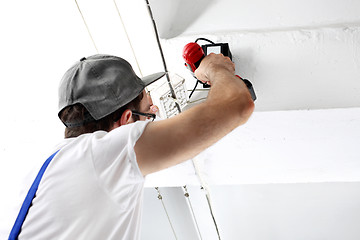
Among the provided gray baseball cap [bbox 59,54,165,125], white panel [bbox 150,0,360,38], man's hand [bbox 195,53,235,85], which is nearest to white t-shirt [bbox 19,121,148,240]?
gray baseball cap [bbox 59,54,165,125]

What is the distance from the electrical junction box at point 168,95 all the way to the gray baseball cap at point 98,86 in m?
0.16

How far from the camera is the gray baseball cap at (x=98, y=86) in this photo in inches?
36.4

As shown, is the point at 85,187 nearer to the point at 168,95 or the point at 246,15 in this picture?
the point at 168,95

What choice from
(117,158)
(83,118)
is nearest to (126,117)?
(83,118)

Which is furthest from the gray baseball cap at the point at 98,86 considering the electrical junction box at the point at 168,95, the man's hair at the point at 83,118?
the electrical junction box at the point at 168,95

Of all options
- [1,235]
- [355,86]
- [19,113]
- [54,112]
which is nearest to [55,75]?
[54,112]

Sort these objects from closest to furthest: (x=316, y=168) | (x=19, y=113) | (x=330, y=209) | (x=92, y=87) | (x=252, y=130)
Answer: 1. (x=92, y=87)
2. (x=252, y=130)
3. (x=316, y=168)
4. (x=19, y=113)
5. (x=330, y=209)

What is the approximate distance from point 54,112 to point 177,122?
0.89 metres

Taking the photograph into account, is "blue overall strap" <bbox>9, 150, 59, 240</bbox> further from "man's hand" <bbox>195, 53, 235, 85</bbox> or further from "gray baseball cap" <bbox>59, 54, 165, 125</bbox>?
"man's hand" <bbox>195, 53, 235, 85</bbox>

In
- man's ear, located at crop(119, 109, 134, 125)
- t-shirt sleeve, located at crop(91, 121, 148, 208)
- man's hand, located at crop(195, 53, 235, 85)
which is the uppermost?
man's hand, located at crop(195, 53, 235, 85)

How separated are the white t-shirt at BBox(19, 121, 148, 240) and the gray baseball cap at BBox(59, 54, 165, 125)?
0.16 metres

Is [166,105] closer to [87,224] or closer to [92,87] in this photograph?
[92,87]

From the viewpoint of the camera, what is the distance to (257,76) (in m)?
1.10

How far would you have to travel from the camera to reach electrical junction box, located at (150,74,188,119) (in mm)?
1111
